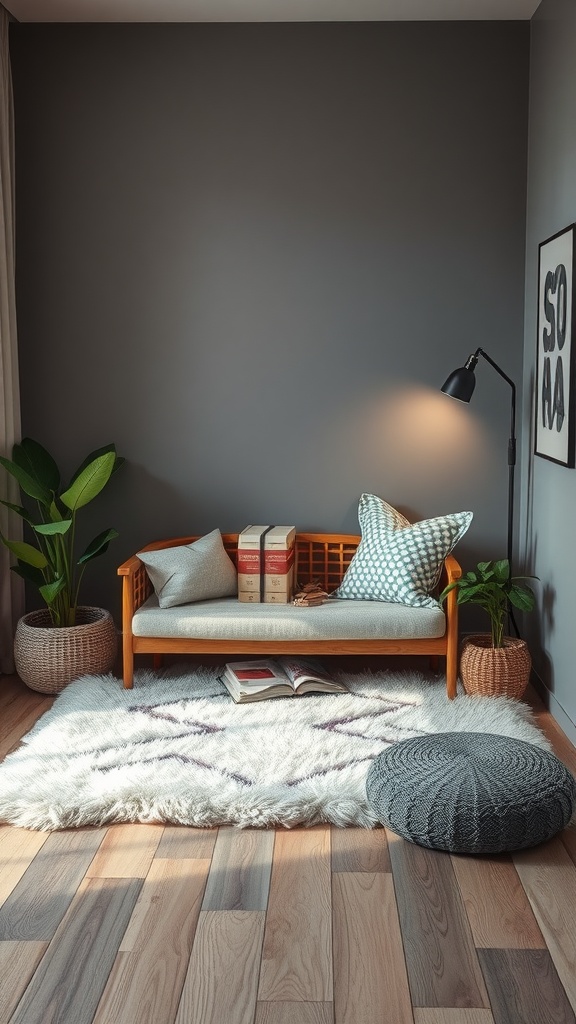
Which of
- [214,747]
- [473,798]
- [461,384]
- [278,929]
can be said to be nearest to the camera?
[278,929]

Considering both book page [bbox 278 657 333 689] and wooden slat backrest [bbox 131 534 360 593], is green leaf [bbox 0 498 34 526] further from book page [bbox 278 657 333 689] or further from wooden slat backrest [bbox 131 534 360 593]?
book page [bbox 278 657 333 689]

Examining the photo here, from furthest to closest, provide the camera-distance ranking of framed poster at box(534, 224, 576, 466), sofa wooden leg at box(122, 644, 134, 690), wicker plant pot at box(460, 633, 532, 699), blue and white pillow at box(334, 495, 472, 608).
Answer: blue and white pillow at box(334, 495, 472, 608) < sofa wooden leg at box(122, 644, 134, 690) < wicker plant pot at box(460, 633, 532, 699) < framed poster at box(534, 224, 576, 466)

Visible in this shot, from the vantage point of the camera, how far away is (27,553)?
12.8 ft

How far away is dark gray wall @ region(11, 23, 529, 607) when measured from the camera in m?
4.16

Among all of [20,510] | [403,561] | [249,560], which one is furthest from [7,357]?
[403,561]

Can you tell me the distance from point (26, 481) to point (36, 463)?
172 millimetres

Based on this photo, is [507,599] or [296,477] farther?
[296,477]

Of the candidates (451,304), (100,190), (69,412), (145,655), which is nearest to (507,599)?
(451,304)

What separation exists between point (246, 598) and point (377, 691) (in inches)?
25.9

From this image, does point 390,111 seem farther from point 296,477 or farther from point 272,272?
point 296,477

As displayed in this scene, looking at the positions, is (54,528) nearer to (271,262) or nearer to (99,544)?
(99,544)

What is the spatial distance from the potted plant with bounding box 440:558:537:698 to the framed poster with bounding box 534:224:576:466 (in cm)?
53

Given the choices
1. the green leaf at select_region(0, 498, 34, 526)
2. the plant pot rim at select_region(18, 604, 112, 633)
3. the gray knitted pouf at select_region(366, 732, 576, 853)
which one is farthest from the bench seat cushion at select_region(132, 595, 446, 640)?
the gray knitted pouf at select_region(366, 732, 576, 853)

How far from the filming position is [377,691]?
384cm
